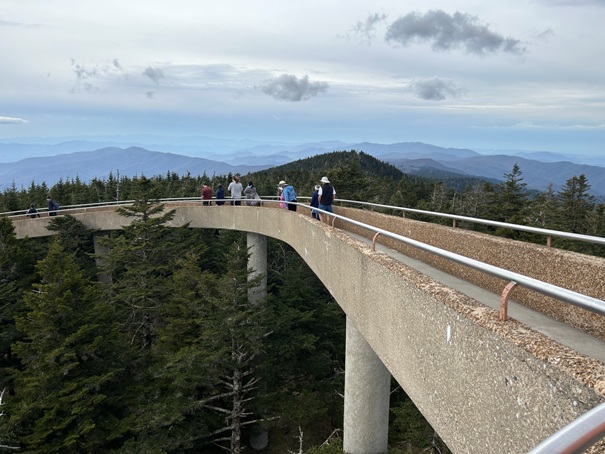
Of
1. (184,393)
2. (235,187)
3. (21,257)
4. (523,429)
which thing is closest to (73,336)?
(184,393)

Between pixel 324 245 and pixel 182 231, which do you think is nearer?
pixel 324 245

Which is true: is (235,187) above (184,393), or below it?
above

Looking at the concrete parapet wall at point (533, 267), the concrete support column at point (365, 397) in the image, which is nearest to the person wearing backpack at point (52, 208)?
the concrete support column at point (365, 397)

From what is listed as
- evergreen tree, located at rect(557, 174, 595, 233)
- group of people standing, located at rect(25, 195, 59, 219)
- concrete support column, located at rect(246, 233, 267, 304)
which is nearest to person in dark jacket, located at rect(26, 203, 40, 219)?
group of people standing, located at rect(25, 195, 59, 219)

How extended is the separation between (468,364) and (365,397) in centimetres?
630

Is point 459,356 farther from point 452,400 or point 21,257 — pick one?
point 21,257

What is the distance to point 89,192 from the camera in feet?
190

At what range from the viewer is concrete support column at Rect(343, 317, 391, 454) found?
895cm

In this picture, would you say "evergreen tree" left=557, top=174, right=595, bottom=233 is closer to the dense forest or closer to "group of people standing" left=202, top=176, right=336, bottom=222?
the dense forest

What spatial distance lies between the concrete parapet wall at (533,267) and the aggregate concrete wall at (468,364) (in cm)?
132

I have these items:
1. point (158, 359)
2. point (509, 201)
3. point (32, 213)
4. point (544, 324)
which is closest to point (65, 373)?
point (158, 359)

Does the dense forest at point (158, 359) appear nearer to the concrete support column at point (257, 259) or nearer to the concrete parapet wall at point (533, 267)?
the concrete support column at point (257, 259)

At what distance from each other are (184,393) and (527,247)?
43.0 ft

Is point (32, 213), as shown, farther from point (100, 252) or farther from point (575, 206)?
point (575, 206)
